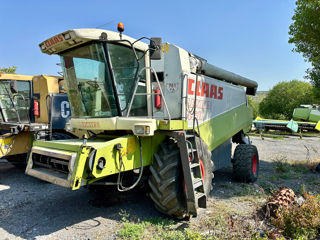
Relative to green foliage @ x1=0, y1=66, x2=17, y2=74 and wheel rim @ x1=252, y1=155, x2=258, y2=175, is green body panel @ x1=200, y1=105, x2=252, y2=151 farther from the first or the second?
green foliage @ x1=0, y1=66, x2=17, y2=74

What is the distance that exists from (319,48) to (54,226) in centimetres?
830

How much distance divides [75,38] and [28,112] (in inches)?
213

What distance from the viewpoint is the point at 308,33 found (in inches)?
297

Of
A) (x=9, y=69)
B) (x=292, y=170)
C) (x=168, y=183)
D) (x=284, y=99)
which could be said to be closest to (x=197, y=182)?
(x=168, y=183)

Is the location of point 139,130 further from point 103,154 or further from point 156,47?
point 156,47

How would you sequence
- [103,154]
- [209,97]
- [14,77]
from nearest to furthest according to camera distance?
[103,154]
[209,97]
[14,77]

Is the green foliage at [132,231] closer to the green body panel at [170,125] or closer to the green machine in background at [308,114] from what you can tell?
the green body panel at [170,125]

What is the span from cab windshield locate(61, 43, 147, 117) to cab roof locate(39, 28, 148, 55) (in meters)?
0.11

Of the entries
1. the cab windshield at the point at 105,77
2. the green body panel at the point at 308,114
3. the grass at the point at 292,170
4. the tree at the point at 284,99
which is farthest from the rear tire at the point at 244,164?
the tree at the point at 284,99

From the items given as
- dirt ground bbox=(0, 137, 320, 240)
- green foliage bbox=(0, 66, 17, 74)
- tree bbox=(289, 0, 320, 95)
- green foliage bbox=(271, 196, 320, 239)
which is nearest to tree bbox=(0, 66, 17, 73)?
green foliage bbox=(0, 66, 17, 74)

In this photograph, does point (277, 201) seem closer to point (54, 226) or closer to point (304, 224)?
point (304, 224)

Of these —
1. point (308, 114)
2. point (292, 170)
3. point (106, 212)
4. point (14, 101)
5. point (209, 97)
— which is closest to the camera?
point (106, 212)

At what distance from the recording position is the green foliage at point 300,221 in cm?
317

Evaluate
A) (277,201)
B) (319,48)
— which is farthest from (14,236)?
(319,48)
